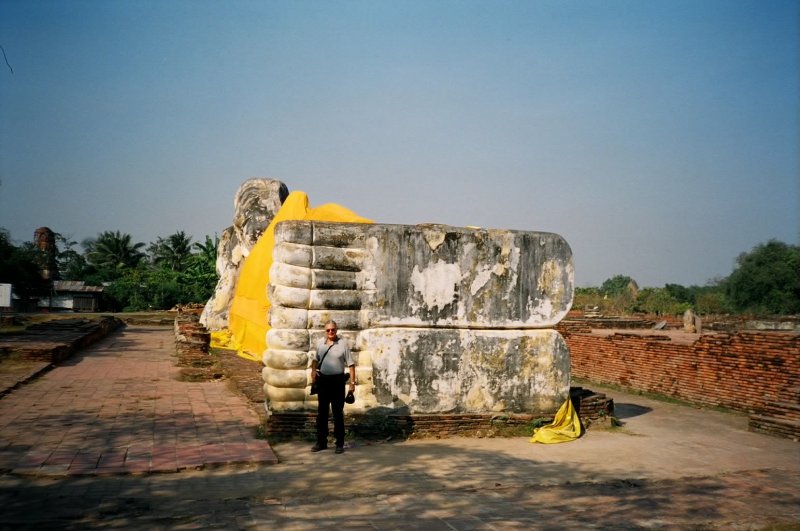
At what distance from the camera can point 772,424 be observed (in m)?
9.02

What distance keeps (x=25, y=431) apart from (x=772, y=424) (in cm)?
885

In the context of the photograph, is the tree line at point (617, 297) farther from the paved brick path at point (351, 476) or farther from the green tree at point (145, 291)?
the paved brick path at point (351, 476)

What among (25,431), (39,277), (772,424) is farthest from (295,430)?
(39,277)

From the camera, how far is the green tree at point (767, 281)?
1329 inches

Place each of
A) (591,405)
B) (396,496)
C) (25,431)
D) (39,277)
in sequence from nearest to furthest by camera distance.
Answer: (396,496)
(25,431)
(591,405)
(39,277)

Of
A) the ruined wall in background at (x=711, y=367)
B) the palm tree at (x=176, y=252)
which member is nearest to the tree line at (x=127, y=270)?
the palm tree at (x=176, y=252)

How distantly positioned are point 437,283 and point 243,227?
10.9 meters

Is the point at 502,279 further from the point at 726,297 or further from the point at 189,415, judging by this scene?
the point at 726,297

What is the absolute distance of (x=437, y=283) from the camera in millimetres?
8102

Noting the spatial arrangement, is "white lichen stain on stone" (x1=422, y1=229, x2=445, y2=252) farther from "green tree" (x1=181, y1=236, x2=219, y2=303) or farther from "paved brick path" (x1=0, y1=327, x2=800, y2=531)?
"green tree" (x1=181, y1=236, x2=219, y2=303)

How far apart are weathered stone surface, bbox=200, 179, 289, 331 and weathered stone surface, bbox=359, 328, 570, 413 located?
1019 cm

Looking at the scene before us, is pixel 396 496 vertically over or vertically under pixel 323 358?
under

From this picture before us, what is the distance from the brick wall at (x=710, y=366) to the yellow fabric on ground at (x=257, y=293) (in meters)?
6.12

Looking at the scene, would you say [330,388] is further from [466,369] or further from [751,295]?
[751,295]
